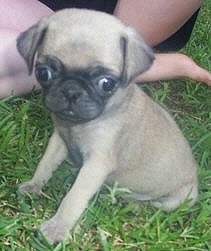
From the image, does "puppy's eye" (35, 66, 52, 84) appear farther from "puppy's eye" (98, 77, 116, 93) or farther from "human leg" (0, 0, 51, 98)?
"human leg" (0, 0, 51, 98)

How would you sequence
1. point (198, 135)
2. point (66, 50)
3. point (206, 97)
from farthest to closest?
point (206, 97), point (198, 135), point (66, 50)

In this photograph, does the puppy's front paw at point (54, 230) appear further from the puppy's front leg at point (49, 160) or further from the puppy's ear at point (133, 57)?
the puppy's ear at point (133, 57)

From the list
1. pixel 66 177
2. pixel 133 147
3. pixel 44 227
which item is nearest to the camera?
pixel 44 227

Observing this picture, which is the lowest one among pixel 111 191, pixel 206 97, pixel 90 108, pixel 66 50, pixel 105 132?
pixel 206 97

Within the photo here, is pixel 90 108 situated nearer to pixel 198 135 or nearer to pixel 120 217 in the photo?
pixel 120 217

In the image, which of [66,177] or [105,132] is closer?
[105,132]

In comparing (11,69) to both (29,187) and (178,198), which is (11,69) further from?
(178,198)

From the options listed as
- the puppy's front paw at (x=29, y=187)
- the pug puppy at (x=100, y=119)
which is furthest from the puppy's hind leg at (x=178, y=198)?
the puppy's front paw at (x=29, y=187)

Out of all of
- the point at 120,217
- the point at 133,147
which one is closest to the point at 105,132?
the point at 133,147
